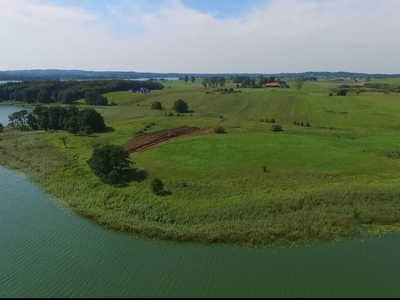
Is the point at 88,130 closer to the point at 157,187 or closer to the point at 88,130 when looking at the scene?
the point at 88,130

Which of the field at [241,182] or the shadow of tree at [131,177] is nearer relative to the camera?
the field at [241,182]

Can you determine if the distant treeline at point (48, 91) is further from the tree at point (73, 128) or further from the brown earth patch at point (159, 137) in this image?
the brown earth patch at point (159, 137)

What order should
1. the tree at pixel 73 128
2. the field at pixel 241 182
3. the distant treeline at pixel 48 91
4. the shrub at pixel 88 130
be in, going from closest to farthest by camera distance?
the field at pixel 241 182, the tree at pixel 73 128, the shrub at pixel 88 130, the distant treeline at pixel 48 91

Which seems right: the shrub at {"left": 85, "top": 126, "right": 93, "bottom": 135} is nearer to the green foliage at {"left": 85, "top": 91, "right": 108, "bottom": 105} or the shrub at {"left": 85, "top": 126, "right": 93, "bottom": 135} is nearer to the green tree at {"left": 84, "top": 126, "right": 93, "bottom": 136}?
the green tree at {"left": 84, "top": 126, "right": 93, "bottom": 136}

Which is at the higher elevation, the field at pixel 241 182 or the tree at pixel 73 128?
the tree at pixel 73 128

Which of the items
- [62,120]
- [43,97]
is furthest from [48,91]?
[62,120]

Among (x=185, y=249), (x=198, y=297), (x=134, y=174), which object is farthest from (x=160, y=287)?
(x=134, y=174)

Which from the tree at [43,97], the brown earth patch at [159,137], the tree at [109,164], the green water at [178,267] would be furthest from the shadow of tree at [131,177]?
the tree at [43,97]

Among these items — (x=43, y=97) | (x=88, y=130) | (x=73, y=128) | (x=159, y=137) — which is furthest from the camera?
(x=43, y=97)

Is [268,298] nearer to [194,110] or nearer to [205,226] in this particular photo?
[205,226]
